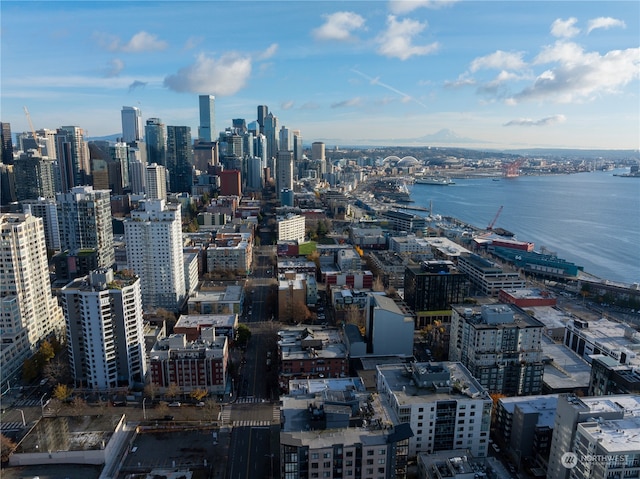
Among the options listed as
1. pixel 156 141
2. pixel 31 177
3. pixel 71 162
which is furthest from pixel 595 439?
pixel 156 141

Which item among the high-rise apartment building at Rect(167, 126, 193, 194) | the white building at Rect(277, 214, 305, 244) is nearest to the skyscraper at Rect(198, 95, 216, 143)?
the high-rise apartment building at Rect(167, 126, 193, 194)

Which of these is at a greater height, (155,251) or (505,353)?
(155,251)

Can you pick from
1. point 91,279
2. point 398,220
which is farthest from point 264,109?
point 91,279

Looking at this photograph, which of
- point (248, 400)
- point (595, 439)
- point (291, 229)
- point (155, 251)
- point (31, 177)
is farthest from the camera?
point (31, 177)

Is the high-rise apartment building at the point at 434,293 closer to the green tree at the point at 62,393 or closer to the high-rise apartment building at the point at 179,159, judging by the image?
the green tree at the point at 62,393

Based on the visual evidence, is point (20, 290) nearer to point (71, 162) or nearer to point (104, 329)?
point (104, 329)

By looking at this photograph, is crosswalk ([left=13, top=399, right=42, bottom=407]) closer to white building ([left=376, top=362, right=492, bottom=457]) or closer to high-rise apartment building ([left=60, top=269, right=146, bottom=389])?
high-rise apartment building ([left=60, top=269, right=146, bottom=389])
